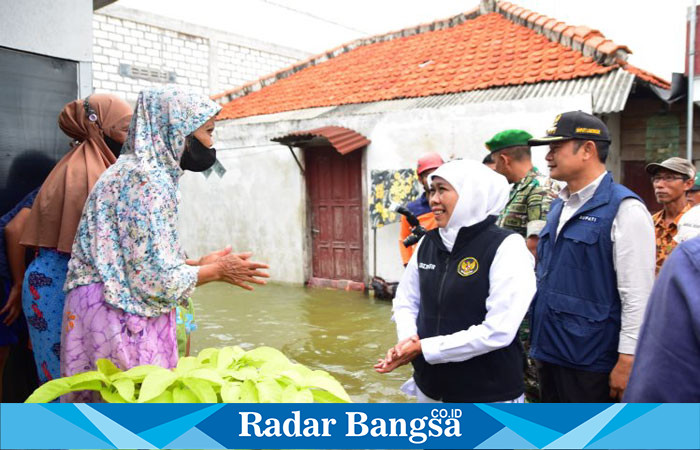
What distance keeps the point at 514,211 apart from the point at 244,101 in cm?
930

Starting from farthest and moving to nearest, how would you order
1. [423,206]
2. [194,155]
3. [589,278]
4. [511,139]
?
[423,206], [511,139], [589,278], [194,155]

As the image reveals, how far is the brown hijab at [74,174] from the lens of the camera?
235cm

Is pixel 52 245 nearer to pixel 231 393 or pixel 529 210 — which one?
pixel 231 393

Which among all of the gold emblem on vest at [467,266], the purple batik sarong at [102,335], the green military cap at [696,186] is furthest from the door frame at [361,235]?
the purple batik sarong at [102,335]

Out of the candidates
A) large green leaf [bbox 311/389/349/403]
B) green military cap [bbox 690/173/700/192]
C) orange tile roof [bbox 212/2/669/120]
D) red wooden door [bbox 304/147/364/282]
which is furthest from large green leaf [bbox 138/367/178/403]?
red wooden door [bbox 304/147/364/282]

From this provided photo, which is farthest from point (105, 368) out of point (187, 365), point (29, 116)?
point (29, 116)

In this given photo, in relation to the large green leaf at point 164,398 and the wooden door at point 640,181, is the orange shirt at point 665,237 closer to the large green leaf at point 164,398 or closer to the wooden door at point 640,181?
the wooden door at point 640,181

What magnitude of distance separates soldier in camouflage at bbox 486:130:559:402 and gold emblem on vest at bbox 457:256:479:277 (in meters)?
1.10

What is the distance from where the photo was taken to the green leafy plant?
4.62 ft

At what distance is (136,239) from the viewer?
6.01ft

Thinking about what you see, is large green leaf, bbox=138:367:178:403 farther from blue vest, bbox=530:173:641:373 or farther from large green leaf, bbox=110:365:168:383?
blue vest, bbox=530:173:641:373

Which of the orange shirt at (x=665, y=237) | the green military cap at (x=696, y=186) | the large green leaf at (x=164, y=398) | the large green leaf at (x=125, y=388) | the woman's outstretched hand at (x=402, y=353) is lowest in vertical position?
the woman's outstretched hand at (x=402, y=353)

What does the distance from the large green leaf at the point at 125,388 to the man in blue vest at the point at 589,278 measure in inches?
69.6

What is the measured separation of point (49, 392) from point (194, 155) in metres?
0.97
